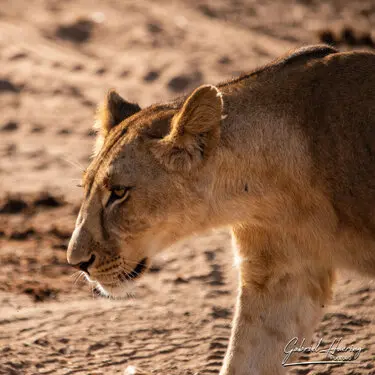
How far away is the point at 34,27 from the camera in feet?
35.2

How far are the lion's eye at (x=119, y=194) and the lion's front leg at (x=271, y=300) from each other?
0.55 meters

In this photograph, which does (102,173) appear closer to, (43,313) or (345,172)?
(345,172)

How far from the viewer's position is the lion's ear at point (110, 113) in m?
4.68

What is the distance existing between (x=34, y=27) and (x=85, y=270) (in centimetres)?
675

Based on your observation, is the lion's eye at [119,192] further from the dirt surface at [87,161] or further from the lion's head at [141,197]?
the dirt surface at [87,161]

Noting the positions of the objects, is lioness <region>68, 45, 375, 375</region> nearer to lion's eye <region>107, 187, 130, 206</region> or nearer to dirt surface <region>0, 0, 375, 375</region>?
lion's eye <region>107, 187, 130, 206</region>

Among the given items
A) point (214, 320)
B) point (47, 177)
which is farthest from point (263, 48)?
point (214, 320)

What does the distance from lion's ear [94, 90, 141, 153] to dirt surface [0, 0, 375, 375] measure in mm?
187

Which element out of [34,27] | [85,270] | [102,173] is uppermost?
[34,27]

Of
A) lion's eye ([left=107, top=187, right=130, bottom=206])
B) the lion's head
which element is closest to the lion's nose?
the lion's head

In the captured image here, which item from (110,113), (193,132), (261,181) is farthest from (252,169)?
(110,113)

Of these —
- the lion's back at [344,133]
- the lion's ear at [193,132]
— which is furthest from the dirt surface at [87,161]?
the lion's ear at [193,132]

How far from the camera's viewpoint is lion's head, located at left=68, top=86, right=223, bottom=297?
429 cm

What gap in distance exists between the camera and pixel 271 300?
4.50 meters
